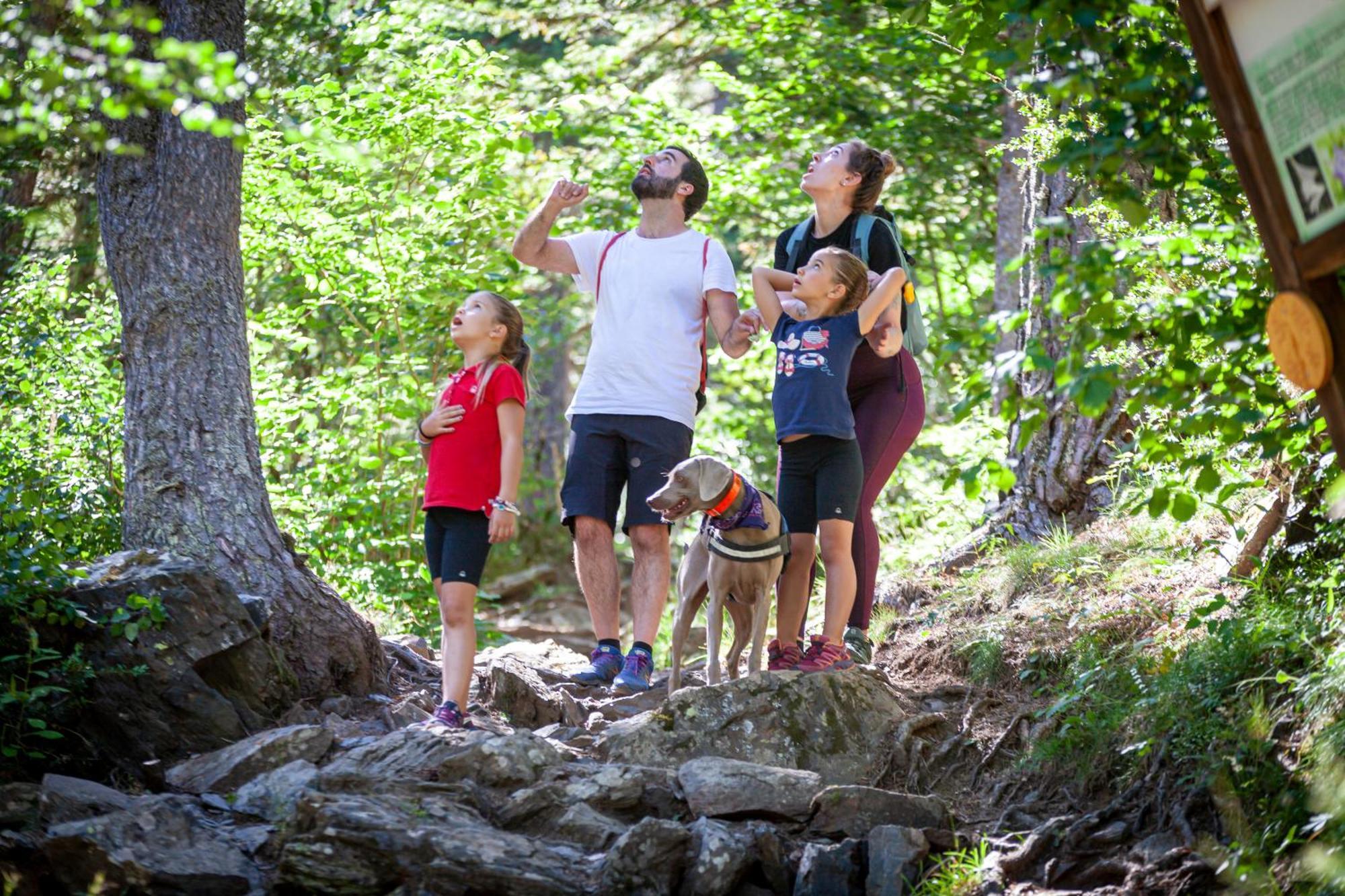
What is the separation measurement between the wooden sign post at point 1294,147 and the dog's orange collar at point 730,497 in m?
2.72

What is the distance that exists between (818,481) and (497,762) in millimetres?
1974

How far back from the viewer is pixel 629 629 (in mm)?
16750

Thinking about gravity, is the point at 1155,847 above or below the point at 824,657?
below

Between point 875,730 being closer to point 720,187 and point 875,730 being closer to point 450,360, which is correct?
point 450,360

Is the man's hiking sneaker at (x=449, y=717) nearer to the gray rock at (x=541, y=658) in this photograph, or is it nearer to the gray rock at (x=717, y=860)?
the gray rock at (x=541, y=658)

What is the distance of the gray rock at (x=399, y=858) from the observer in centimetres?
401

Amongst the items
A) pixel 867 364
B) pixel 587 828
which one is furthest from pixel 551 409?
pixel 587 828

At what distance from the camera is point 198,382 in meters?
6.21

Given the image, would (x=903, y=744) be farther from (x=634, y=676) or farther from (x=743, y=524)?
(x=634, y=676)

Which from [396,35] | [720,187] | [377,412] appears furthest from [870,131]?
[377,412]

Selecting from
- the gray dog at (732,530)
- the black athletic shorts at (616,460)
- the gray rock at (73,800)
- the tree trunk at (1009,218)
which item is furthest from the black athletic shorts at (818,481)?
the tree trunk at (1009,218)

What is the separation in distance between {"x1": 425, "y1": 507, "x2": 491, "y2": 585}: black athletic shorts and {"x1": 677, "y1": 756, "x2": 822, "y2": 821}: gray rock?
4.80ft

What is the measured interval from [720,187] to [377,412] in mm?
4623

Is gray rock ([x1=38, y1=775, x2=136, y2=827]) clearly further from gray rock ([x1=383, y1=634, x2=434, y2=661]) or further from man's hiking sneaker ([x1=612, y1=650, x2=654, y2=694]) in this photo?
gray rock ([x1=383, y1=634, x2=434, y2=661])
